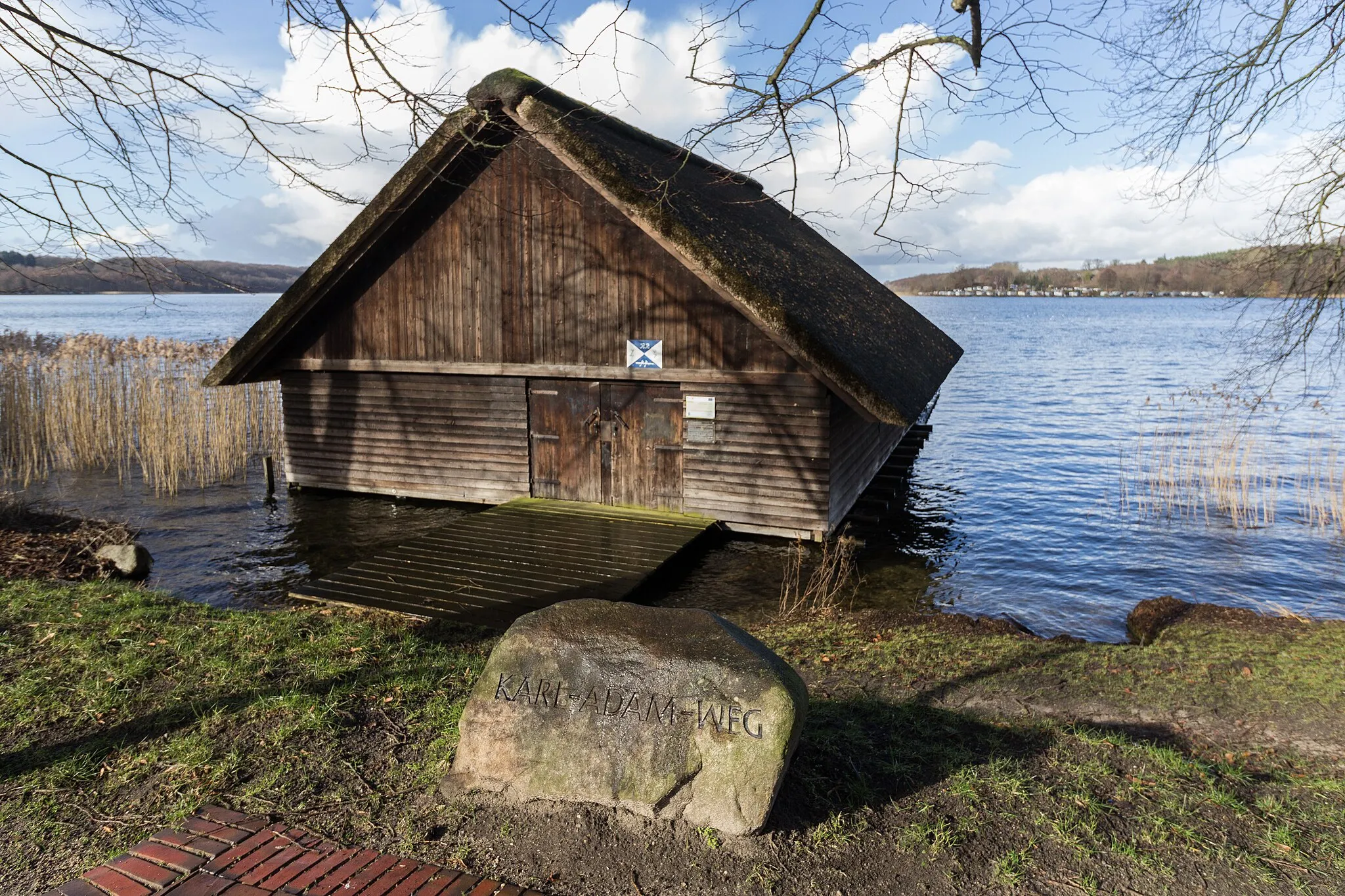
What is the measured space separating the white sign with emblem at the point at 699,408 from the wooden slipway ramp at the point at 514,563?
1382 millimetres

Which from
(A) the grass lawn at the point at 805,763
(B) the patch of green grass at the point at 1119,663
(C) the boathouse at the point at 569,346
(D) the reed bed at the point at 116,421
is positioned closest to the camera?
(A) the grass lawn at the point at 805,763

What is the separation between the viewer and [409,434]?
1267 centimetres

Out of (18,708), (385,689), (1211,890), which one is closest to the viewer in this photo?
(1211,890)

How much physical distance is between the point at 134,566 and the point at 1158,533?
47.7 ft

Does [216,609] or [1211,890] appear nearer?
[1211,890]

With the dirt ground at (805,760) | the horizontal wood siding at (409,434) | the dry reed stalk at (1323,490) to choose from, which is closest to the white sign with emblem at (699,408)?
the horizontal wood siding at (409,434)

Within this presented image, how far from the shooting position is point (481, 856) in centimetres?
361

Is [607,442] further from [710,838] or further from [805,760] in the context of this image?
[710,838]

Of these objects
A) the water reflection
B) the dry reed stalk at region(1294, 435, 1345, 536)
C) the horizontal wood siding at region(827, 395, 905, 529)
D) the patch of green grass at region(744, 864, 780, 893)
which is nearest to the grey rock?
the water reflection

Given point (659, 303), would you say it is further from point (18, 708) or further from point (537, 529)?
point (18, 708)

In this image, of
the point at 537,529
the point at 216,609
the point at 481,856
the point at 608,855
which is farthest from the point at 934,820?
the point at 537,529

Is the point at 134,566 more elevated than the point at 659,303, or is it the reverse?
the point at 659,303

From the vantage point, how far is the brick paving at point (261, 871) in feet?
11.0

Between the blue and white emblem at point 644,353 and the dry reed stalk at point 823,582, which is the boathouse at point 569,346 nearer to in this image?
the blue and white emblem at point 644,353
